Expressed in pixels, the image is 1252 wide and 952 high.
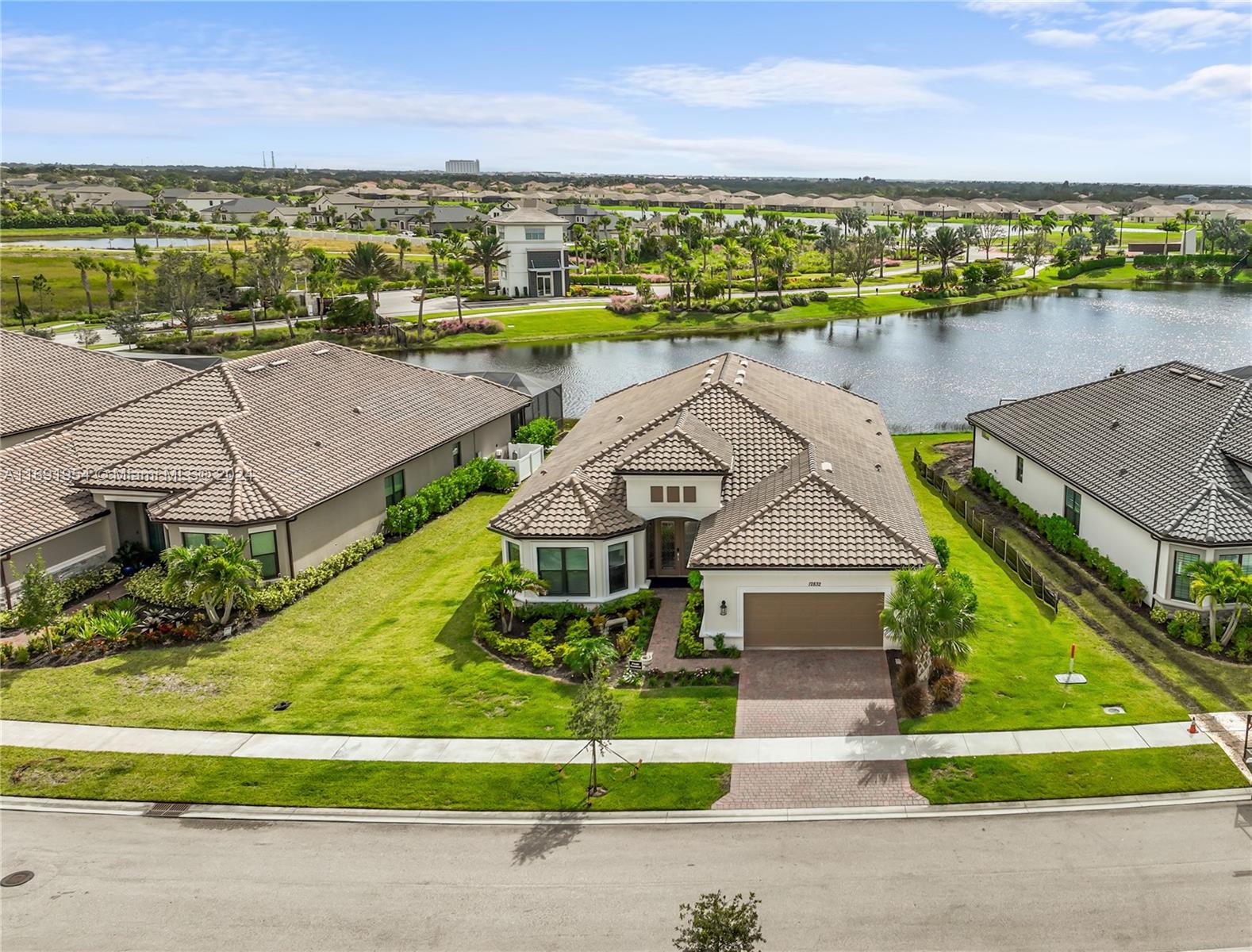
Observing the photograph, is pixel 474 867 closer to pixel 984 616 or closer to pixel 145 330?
pixel 984 616

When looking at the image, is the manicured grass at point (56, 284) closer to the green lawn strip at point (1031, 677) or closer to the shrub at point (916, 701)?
the green lawn strip at point (1031, 677)

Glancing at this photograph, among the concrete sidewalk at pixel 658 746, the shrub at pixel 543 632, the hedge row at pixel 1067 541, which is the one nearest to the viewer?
the concrete sidewalk at pixel 658 746

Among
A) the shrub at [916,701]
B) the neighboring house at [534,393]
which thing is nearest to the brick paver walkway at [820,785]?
the shrub at [916,701]

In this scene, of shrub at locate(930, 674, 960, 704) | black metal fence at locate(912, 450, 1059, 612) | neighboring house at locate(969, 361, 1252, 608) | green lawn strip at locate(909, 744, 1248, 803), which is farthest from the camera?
black metal fence at locate(912, 450, 1059, 612)

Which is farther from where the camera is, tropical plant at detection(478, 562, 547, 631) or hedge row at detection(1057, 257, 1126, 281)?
hedge row at detection(1057, 257, 1126, 281)

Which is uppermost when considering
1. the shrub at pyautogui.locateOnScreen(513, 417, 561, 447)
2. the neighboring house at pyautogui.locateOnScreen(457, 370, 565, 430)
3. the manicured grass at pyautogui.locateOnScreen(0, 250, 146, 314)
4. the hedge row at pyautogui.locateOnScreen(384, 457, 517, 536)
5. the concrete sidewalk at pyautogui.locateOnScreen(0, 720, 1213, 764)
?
the manicured grass at pyautogui.locateOnScreen(0, 250, 146, 314)

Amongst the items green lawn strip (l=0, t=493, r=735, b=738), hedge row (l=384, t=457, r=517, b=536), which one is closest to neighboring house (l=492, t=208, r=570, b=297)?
hedge row (l=384, t=457, r=517, b=536)

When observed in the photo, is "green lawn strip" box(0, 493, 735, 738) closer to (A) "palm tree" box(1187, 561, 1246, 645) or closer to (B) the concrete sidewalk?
(B) the concrete sidewalk
